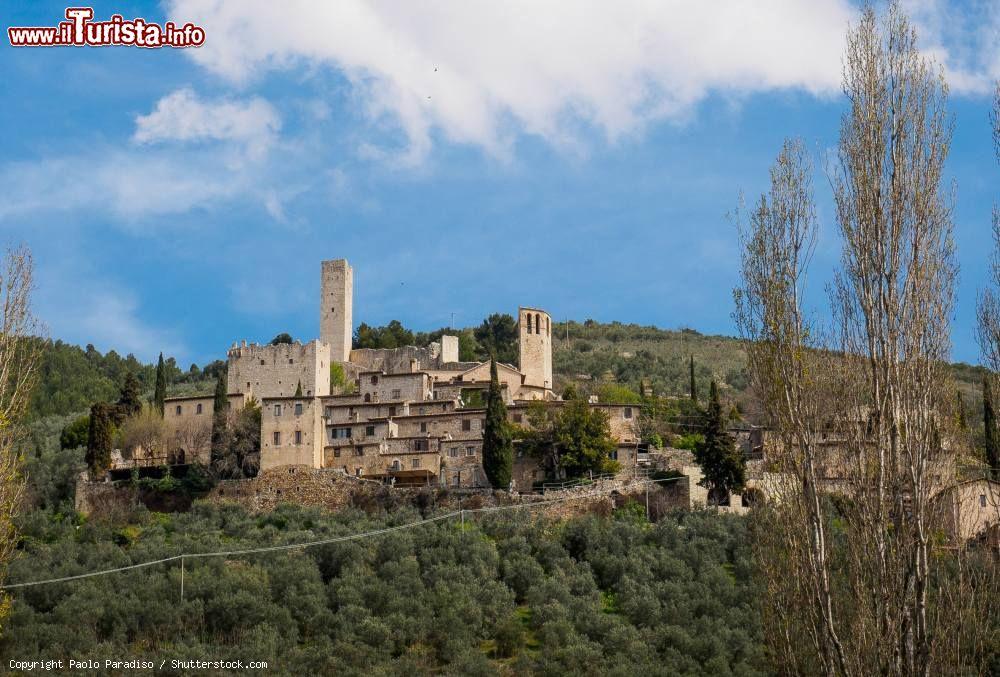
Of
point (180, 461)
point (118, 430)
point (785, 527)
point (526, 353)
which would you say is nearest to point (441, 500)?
point (180, 461)

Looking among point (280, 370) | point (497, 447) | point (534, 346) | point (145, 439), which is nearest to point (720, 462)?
point (497, 447)

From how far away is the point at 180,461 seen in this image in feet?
167

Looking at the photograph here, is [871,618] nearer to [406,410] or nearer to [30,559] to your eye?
[30,559]

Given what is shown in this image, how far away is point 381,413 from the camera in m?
52.9

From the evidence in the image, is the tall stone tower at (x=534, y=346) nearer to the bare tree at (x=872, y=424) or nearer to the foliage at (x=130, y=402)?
the foliage at (x=130, y=402)

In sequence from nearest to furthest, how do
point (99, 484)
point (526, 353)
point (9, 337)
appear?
point (9, 337) → point (99, 484) → point (526, 353)

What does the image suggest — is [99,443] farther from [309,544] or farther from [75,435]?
[309,544]

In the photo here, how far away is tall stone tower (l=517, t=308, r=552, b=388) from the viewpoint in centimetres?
6456

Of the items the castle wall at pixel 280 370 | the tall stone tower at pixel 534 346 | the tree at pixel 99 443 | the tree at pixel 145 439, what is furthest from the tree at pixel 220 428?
the tall stone tower at pixel 534 346

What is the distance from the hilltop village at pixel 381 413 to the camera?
48.7 metres

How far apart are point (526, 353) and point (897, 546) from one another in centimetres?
4872

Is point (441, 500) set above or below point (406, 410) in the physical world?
below

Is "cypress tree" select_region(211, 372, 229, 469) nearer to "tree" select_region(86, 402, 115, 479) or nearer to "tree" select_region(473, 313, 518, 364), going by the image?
"tree" select_region(86, 402, 115, 479)

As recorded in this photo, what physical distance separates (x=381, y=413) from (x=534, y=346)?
14222 mm
